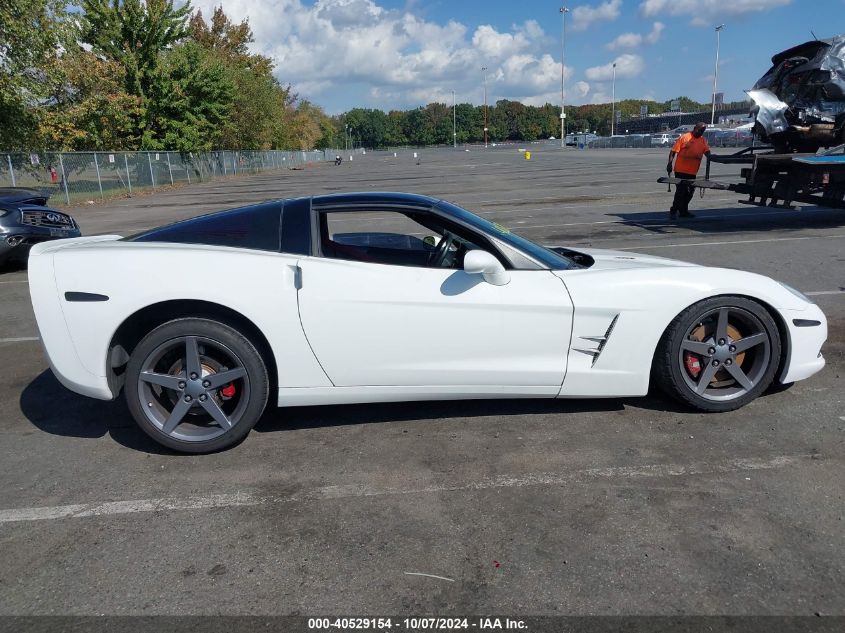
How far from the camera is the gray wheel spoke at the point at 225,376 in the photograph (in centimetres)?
350

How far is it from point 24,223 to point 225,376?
7.67m

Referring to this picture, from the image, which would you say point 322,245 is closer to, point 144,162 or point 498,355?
point 498,355

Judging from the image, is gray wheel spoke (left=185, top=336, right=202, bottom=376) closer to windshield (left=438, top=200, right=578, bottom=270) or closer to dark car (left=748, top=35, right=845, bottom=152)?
windshield (left=438, top=200, right=578, bottom=270)

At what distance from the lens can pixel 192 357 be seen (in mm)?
3486

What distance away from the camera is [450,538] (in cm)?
274

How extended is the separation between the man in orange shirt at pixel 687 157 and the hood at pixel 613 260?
8.83 metres

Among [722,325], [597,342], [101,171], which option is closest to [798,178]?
[722,325]

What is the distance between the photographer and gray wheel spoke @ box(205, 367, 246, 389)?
350 cm

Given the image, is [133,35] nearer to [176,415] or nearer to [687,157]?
[687,157]

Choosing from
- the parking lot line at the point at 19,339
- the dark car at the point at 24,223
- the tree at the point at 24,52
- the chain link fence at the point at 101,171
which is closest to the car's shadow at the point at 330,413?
the parking lot line at the point at 19,339

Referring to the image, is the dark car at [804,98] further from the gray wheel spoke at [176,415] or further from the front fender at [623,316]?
the gray wheel spoke at [176,415]

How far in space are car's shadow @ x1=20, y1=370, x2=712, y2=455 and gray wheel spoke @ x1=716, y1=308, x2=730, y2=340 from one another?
0.50 meters

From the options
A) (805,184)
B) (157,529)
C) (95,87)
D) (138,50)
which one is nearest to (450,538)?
(157,529)

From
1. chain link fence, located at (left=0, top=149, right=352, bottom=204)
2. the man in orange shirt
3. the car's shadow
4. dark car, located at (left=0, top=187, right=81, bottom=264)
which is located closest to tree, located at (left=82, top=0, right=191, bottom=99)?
chain link fence, located at (left=0, top=149, right=352, bottom=204)
